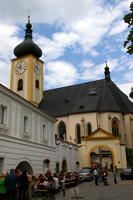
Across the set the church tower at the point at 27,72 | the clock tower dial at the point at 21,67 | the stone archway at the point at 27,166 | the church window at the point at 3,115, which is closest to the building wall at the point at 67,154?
the stone archway at the point at 27,166

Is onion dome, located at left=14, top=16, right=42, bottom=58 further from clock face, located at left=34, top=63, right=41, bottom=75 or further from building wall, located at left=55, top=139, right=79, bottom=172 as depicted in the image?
building wall, located at left=55, top=139, right=79, bottom=172

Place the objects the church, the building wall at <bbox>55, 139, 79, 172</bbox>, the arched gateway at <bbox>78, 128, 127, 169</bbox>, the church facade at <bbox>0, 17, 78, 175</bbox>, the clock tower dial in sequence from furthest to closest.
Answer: the clock tower dial, the arched gateway at <bbox>78, 128, 127, 169</bbox>, the building wall at <bbox>55, 139, 79, 172</bbox>, the church, the church facade at <bbox>0, 17, 78, 175</bbox>

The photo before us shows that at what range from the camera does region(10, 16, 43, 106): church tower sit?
140 feet

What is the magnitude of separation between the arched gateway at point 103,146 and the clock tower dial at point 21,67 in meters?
20.6

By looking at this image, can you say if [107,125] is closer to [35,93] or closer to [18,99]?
[35,93]

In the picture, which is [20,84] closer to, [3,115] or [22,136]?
[22,136]

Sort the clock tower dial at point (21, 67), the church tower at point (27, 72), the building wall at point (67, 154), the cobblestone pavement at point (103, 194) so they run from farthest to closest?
the clock tower dial at point (21, 67) → the church tower at point (27, 72) → the building wall at point (67, 154) → the cobblestone pavement at point (103, 194)

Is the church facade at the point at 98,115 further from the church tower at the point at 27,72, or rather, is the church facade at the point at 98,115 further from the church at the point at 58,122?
the church tower at the point at 27,72

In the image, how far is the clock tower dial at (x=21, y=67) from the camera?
44.0 metres

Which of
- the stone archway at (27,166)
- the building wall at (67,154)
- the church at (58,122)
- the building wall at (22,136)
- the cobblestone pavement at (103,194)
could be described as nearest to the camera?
the cobblestone pavement at (103,194)

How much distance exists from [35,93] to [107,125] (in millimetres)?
15302

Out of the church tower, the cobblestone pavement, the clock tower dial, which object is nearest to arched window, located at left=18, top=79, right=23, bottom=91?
the church tower

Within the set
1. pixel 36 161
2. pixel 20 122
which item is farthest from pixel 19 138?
pixel 36 161

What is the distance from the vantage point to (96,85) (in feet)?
146
